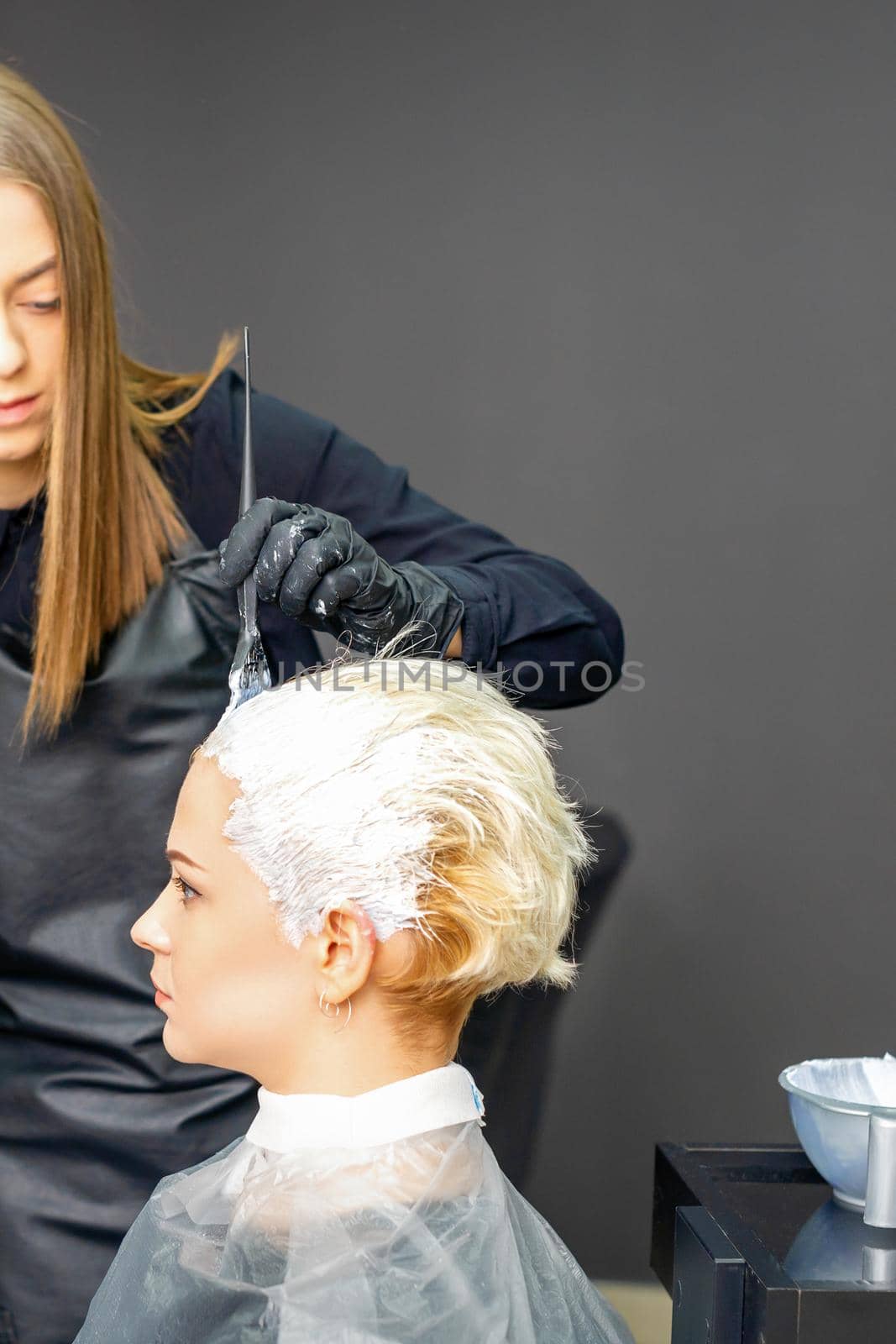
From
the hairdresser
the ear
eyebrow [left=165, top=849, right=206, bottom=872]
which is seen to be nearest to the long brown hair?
the hairdresser

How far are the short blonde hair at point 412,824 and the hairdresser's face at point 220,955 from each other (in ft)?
0.07

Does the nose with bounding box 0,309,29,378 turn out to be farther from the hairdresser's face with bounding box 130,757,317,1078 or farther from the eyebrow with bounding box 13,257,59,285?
the hairdresser's face with bounding box 130,757,317,1078

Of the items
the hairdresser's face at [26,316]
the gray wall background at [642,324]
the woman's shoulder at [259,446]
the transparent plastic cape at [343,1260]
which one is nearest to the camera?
the transparent plastic cape at [343,1260]

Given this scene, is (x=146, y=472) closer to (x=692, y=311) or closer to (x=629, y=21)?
(x=692, y=311)

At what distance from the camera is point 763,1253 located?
1.30m

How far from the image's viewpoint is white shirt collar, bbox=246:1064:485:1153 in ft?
4.00

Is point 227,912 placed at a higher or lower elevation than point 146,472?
lower

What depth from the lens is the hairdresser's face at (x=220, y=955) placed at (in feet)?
4.07

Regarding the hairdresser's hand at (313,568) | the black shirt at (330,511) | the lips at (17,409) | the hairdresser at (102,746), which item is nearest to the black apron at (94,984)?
the hairdresser at (102,746)

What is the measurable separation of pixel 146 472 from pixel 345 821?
64 centimetres

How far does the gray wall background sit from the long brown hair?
59 cm

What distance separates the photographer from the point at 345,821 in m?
1.20

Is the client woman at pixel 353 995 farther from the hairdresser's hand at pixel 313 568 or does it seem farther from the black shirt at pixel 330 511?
the black shirt at pixel 330 511

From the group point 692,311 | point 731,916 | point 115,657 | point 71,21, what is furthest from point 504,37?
point 731,916
